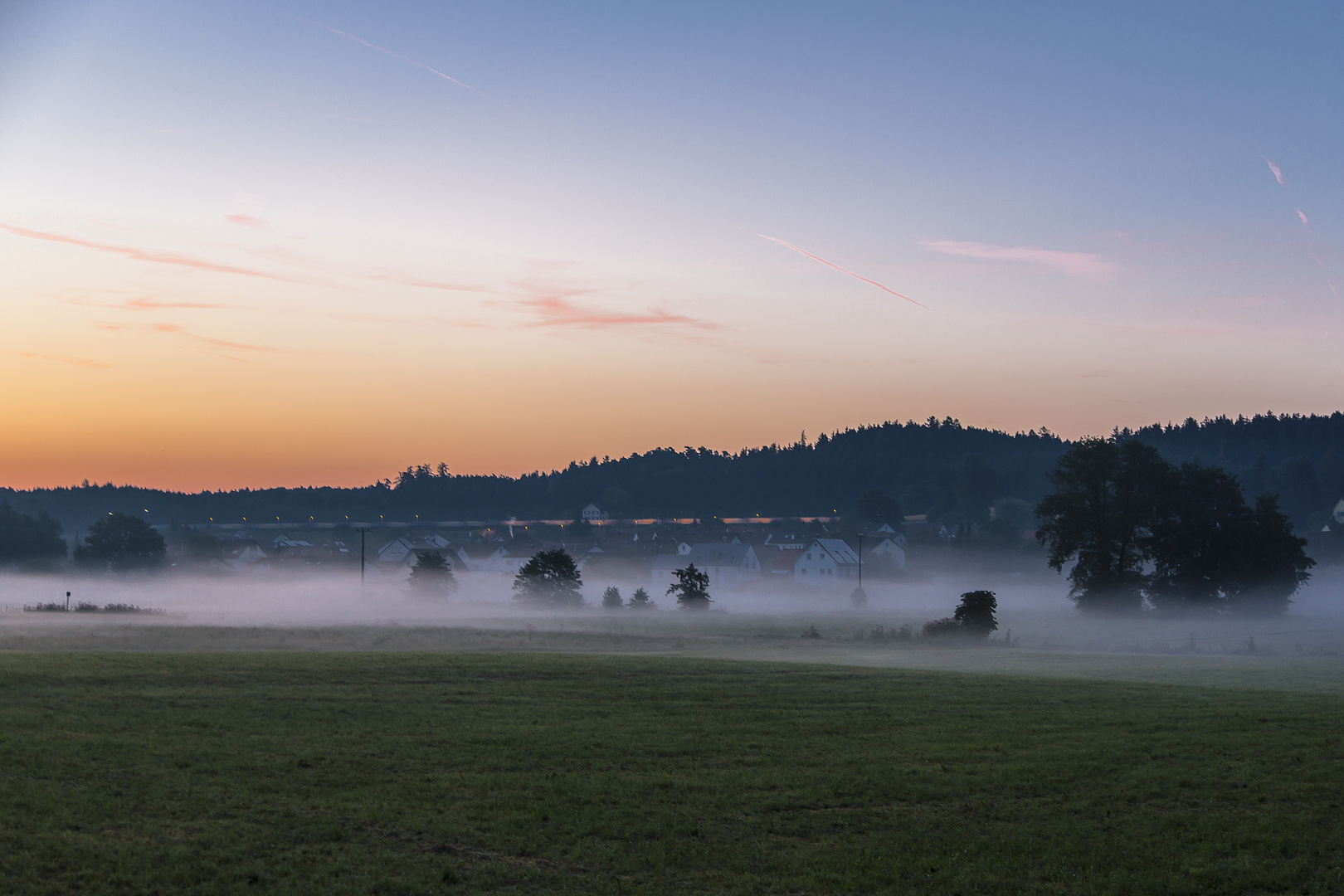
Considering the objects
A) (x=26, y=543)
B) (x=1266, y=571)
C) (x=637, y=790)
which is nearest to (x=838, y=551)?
(x=1266, y=571)

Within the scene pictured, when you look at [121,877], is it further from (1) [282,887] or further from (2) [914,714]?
(2) [914,714]

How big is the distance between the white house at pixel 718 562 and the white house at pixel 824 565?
24.1ft

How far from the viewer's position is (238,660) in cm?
3023

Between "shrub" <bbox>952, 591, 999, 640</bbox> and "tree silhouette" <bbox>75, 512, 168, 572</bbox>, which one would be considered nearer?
"shrub" <bbox>952, 591, 999, 640</bbox>

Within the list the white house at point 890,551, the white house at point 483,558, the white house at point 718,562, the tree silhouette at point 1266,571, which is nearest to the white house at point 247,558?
the white house at point 483,558

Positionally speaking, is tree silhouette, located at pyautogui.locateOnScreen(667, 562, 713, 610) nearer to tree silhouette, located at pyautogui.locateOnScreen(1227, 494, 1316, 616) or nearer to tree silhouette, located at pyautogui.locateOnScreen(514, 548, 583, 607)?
tree silhouette, located at pyautogui.locateOnScreen(514, 548, 583, 607)

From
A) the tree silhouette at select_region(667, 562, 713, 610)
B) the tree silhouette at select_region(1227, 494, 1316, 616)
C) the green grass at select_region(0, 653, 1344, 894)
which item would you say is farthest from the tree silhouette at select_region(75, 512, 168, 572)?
the tree silhouette at select_region(1227, 494, 1316, 616)

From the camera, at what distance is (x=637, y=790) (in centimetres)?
1784

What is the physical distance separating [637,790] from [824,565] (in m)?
147

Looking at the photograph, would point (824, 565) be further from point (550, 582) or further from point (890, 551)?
point (550, 582)

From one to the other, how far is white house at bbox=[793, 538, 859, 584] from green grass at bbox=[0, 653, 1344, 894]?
437 feet

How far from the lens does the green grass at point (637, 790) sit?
1427 centimetres

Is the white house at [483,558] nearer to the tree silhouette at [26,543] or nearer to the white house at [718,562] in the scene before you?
the white house at [718,562]

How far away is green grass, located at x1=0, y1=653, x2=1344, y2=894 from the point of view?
14.3 metres
